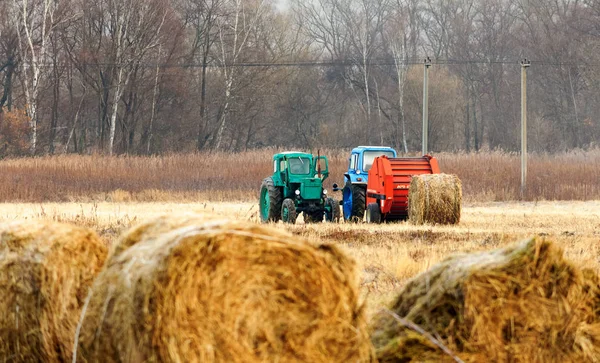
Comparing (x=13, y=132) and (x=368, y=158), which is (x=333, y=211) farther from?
(x=13, y=132)

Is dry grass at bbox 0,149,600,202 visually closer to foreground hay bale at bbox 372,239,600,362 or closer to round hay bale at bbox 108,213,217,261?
round hay bale at bbox 108,213,217,261

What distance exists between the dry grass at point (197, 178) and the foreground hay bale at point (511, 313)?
85.0ft

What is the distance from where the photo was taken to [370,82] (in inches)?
2584

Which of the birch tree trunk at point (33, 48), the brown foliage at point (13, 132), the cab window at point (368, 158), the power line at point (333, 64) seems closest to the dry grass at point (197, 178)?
the cab window at point (368, 158)

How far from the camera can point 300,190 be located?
19812 millimetres

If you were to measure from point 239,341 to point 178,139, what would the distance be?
2062 inches

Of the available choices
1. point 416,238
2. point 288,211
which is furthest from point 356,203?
point 416,238

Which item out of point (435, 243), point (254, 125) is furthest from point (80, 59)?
point (435, 243)

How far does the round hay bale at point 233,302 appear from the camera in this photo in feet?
13.7

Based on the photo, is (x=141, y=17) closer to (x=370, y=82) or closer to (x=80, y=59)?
(x=80, y=59)

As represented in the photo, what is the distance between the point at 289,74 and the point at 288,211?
4253cm

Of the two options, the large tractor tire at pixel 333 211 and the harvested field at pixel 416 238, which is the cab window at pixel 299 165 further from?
the harvested field at pixel 416 238

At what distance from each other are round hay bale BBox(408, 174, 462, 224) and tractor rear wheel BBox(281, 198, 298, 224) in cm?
233

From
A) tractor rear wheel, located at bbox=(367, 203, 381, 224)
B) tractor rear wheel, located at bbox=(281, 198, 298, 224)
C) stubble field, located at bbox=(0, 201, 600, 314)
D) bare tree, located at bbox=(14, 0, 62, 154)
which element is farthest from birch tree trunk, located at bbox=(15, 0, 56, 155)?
tractor rear wheel, located at bbox=(367, 203, 381, 224)
